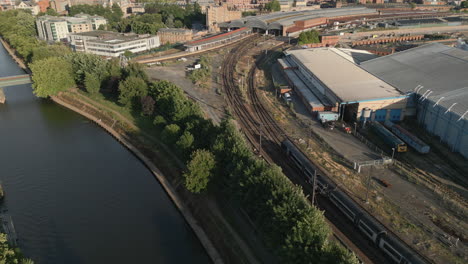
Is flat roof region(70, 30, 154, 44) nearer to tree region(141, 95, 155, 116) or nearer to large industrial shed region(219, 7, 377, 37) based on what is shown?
large industrial shed region(219, 7, 377, 37)

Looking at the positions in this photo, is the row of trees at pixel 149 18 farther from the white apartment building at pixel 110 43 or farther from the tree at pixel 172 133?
the tree at pixel 172 133

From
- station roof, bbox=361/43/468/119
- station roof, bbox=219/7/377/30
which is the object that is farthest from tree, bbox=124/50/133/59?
station roof, bbox=361/43/468/119

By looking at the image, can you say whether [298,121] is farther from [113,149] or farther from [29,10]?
[29,10]

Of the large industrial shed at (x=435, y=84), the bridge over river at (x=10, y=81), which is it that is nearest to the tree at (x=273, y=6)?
the large industrial shed at (x=435, y=84)

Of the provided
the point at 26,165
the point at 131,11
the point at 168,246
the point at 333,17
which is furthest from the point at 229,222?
the point at 131,11

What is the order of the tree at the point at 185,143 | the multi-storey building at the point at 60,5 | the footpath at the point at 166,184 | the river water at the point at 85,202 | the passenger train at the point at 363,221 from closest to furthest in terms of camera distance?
the passenger train at the point at 363,221 < the footpath at the point at 166,184 < the river water at the point at 85,202 < the tree at the point at 185,143 < the multi-storey building at the point at 60,5

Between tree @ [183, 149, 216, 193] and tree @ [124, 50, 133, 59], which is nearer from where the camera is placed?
tree @ [183, 149, 216, 193]
